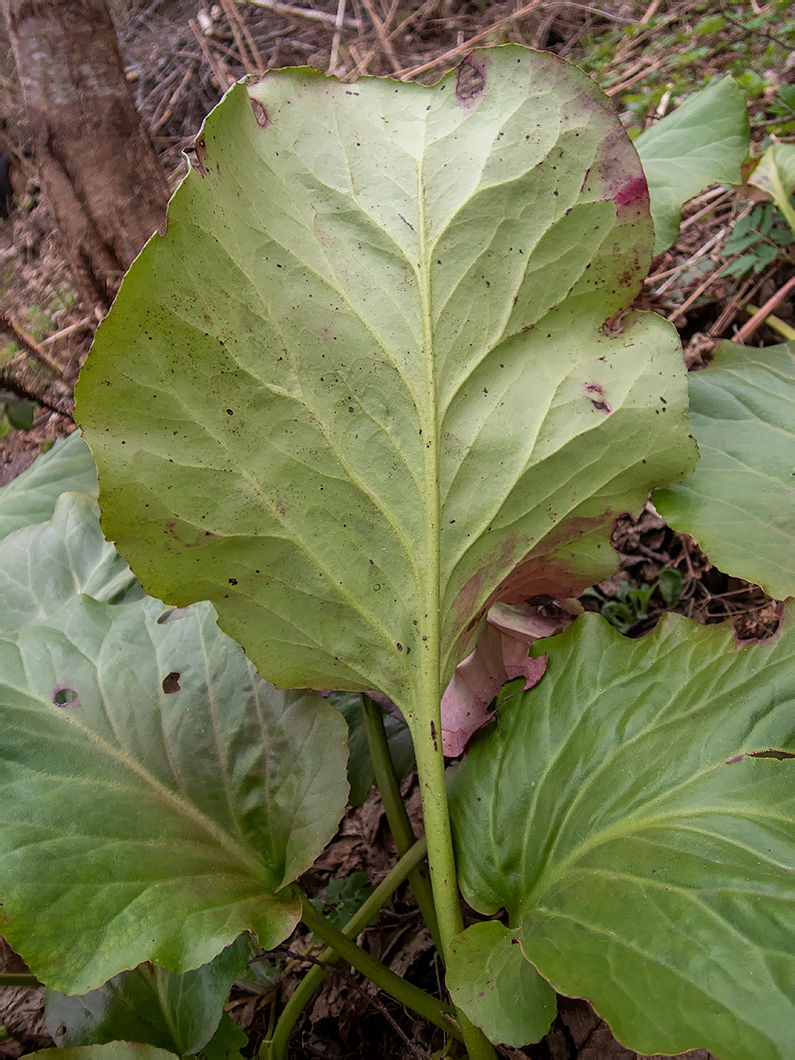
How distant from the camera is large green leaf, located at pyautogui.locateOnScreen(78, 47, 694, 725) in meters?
0.72

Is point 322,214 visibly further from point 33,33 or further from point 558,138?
point 33,33

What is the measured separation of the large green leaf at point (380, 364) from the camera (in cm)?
72

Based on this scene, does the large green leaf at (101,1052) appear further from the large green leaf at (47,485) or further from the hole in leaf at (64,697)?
the large green leaf at (47,485)

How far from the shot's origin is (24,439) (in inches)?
94.1

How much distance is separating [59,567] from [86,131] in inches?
52.0

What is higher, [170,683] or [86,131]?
[86,131]

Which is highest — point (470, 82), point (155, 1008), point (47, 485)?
point (470, 82)

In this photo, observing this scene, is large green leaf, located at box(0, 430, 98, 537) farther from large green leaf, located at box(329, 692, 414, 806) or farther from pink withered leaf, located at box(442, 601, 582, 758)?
pink withered leaf, located at box(442, 601, 582, 758)

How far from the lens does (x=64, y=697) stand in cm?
81

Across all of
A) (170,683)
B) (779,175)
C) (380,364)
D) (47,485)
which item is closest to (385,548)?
(380,364)

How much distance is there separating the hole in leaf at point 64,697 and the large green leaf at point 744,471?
74 cm

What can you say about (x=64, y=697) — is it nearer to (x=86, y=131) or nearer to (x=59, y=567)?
(x=59, y=567)

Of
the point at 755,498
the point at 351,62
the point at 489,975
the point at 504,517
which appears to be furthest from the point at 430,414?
the point at 351,62

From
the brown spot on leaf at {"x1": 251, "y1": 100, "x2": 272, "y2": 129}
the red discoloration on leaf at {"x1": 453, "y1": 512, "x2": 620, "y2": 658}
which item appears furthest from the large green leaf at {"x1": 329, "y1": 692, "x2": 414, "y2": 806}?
the brown spot on leaf at {"x1": 251, "y1": 100, "x2": 272, "y2": 129}
